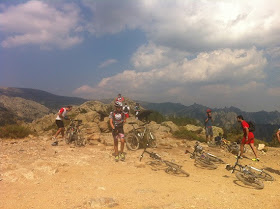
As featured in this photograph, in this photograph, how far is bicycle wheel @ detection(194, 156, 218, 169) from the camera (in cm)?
889

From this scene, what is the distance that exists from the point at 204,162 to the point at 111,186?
474cm

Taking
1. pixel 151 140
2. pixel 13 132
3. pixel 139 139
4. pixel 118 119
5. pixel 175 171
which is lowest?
pixel 13 132

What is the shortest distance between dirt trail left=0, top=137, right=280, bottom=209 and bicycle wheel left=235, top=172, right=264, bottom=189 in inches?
7.7

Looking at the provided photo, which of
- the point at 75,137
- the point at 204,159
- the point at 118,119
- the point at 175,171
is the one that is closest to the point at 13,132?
the point at 75,137

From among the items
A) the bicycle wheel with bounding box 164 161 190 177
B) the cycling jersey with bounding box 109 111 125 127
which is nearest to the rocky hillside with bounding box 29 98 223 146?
the cycling jersey with bounding box 109 111 125 127

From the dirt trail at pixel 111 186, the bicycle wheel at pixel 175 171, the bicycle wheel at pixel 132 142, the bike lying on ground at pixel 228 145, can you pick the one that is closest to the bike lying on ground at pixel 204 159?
the dirt trail at pixel 111 186

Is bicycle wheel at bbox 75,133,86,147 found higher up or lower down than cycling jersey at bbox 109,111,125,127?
lower down

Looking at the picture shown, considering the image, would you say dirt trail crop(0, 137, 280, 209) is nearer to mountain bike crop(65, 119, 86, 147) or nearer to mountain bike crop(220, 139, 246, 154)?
mountain bike crop(65, 119, 86, 147)

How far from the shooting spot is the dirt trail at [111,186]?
205 inches

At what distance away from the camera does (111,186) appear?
6.36 metres

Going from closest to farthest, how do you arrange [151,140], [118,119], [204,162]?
[204,162]
[118,119]
[151,140]

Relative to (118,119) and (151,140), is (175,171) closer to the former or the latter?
(118,119)

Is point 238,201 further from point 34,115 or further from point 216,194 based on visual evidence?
point 34,115

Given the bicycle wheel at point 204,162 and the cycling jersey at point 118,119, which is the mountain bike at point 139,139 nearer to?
the cycling jersey at point 118,119
